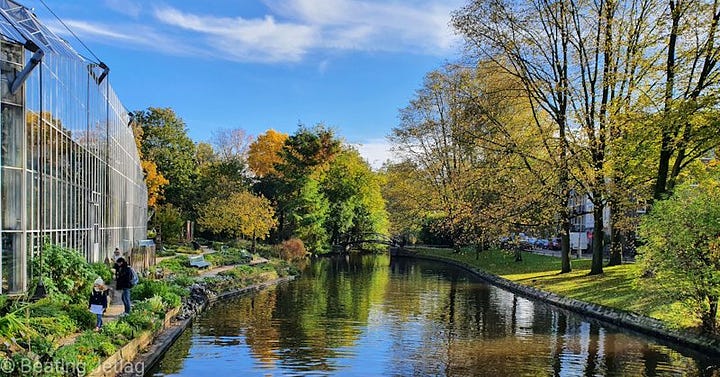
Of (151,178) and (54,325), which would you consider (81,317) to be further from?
(151,178)

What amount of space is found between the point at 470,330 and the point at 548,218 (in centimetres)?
1236

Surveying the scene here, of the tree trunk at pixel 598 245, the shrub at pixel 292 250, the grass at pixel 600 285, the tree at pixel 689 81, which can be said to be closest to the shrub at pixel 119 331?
the grass at pixel 600 285

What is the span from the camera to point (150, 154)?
54219mm

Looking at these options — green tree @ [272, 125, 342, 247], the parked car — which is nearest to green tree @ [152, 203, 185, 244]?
green tree @ [272, 125, 342, 247]

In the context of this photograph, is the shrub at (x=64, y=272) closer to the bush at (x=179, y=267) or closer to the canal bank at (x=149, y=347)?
the canal bank at (x=149, y=347)

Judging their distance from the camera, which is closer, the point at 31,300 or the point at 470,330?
the point at 31,300

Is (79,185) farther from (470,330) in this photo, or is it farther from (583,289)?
(583,289)

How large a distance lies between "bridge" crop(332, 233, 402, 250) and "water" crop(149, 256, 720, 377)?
33371 millimetres

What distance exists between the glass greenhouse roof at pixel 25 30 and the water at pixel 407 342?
849cm

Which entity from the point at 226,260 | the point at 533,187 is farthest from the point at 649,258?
the point at 226,260

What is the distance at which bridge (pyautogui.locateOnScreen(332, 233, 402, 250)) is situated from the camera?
190 feet

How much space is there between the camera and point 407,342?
1470cm

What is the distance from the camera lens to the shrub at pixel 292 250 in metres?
45.6

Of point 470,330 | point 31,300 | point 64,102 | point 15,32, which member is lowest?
point 470,330
